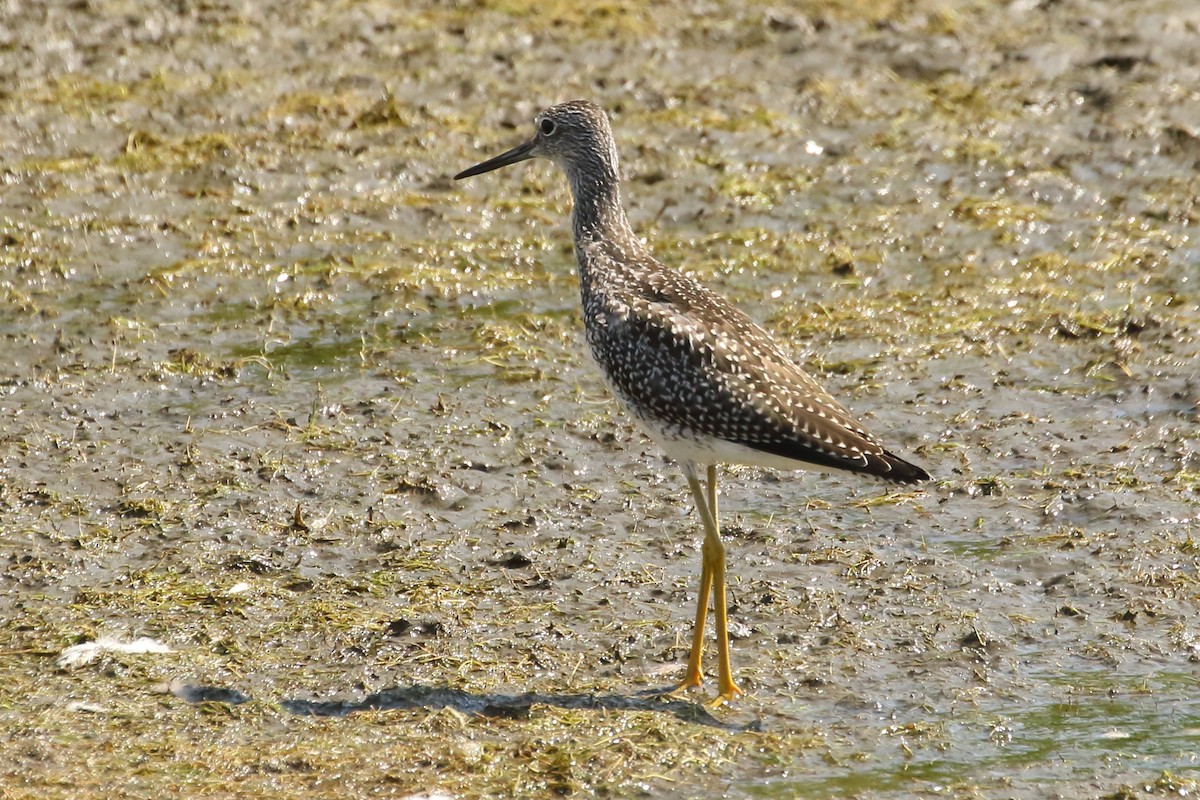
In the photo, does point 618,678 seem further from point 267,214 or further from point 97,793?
point 267,214

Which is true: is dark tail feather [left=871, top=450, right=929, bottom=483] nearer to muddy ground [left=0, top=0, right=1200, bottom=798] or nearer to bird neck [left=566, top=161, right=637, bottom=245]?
muddy ground [left=0, top=0, right=1200, bottom=798]

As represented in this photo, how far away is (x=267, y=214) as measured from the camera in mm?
11625

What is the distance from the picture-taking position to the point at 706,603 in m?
7.50

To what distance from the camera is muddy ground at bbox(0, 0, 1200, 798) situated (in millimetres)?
6863

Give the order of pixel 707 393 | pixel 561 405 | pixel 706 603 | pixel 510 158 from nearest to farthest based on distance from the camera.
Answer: pixel 707 393
pixel 706 603
pixel 510 158
pixel 561 405

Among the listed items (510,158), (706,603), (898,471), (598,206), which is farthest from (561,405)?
(898,471)

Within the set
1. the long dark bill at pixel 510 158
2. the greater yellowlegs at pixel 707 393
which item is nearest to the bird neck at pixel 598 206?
the greater yellowlegs at pixel 707 393

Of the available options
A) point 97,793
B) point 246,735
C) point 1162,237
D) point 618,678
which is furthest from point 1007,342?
point 97,793

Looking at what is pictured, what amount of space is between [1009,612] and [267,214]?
20.0 feet

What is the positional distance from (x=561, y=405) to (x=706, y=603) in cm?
252

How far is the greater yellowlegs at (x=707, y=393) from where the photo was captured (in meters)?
7.02

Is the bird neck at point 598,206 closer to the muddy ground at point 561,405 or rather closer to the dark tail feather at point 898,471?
the muddy ground at point 561,405

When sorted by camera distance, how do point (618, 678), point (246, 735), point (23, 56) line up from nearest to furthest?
point (246, 735), point (618, 678), point (23, 56)

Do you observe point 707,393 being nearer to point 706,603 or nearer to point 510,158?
point 706,603
